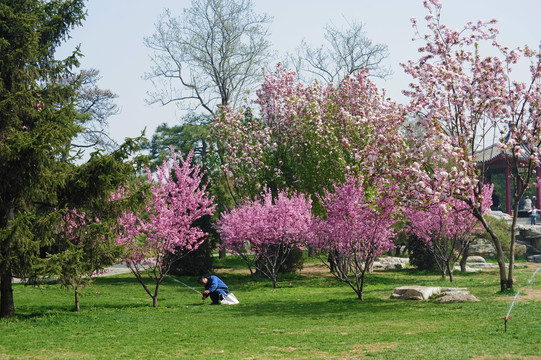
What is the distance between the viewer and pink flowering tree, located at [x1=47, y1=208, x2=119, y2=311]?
51.5ft

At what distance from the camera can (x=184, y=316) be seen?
17.3 meters

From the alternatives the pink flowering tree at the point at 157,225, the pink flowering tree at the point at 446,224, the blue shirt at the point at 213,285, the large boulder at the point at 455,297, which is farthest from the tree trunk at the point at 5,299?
the pink flowering tree at the point at 446,224

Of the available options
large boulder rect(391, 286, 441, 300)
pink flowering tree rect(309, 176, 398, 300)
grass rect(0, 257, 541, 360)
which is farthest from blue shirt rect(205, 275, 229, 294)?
Result: large boulder rect(391, 286, 441, 300)

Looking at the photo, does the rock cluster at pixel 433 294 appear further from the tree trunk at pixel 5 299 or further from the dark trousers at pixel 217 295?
the tree trunk at pixel 5 299

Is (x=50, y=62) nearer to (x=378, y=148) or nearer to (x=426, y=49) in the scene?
(x=378, y=148)

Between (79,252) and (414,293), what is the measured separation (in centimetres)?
1016

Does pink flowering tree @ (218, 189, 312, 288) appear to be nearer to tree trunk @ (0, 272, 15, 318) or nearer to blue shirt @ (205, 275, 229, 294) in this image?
blue shirt @ (205, 275, 229, 294)

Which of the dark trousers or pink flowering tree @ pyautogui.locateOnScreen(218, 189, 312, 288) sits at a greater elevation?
pink flowering tree @ pyautogui.locateOnScreen(218, 189, 312, 288)

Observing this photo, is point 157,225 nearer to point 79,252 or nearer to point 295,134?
point 79,252

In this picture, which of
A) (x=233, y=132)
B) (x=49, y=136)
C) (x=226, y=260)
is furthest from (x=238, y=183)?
(x=49, y=136)

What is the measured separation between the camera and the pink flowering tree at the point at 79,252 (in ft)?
51.5

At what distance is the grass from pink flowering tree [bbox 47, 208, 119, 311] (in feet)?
3.93

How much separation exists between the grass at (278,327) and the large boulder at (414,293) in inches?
14.8

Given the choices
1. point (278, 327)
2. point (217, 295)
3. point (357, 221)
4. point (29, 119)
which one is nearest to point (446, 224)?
point (357, 221)
